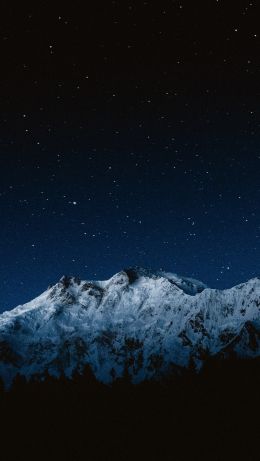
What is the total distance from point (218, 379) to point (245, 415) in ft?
92.6

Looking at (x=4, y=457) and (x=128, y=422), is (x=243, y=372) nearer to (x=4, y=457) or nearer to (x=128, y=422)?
(x=128, y=422)

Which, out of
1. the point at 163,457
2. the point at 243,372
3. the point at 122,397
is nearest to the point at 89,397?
the point at 122,397

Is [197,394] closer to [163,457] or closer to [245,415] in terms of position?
[245,415]

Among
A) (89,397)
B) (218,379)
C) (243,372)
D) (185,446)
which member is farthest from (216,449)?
(243,372)

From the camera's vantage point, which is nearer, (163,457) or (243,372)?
(163,457)

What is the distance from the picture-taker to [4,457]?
158ft

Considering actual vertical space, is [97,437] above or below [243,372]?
below

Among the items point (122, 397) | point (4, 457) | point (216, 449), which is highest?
point (122, 397)

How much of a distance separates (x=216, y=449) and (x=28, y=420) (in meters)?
21.3

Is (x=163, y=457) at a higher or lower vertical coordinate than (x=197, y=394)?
lower

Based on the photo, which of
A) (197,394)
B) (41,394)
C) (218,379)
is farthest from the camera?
(218,379)

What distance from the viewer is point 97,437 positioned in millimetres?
55438

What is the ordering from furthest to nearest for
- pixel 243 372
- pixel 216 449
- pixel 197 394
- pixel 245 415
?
pixel 243 372, pixel 197 394, pixel 245 415, pixel 216 449

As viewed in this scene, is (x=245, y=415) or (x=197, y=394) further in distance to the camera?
(x=197, y=394)
